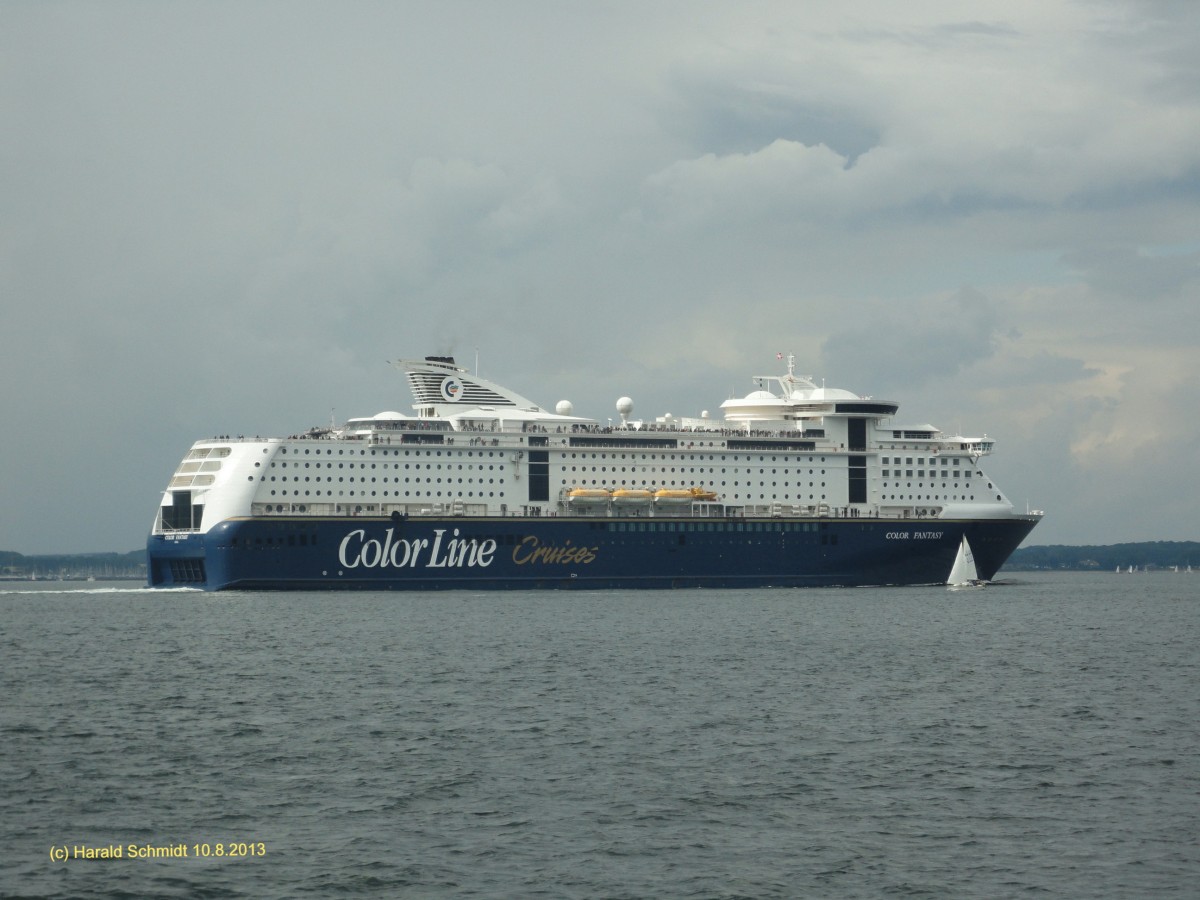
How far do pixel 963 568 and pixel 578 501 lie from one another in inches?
736

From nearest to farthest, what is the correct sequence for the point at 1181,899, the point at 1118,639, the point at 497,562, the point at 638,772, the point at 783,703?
the point at 1181,899, the point at 638,772, the point at 783,703, the point at 1118,639, the point at 497,562

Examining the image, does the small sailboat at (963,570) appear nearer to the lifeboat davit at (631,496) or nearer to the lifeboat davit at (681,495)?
the lifeboat davit at (681,495)

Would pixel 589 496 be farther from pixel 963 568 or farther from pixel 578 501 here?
pixel 963 568

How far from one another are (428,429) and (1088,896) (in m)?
52.1

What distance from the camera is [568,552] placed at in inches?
2574

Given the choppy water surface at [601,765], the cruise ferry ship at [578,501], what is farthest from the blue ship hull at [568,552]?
the choppy water surface at [601,765]

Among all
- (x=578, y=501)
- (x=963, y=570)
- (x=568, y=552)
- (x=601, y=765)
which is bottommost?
(x=601, y=765)

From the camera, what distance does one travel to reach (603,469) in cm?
6850

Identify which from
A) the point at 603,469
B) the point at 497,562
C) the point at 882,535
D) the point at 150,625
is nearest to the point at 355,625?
the point at 150,625

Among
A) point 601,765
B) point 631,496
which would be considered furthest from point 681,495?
point 601,765

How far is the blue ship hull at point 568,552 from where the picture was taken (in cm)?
6125

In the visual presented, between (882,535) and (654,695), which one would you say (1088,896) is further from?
(882,535)

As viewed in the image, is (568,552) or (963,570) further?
(963,570)

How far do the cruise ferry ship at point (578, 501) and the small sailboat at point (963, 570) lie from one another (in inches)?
21.5
